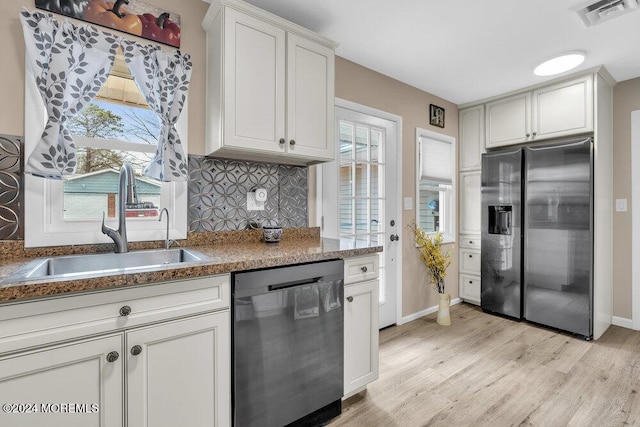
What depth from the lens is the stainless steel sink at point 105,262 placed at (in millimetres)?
1248

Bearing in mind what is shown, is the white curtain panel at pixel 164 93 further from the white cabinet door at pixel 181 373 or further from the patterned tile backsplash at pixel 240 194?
the white cabinet door at pixel 181 373

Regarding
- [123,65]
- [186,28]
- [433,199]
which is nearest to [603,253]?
[433,199]

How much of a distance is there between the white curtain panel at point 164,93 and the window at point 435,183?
2.32m

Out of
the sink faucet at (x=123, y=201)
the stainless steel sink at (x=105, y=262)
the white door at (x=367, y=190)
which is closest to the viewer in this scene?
the stainless steel sink at (x=105, y=262)

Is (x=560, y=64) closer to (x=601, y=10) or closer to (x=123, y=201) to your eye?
(x=601, y=10)

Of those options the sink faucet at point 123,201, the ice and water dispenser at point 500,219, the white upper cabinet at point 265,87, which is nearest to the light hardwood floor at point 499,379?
the ice and water dispenser at point 500,219

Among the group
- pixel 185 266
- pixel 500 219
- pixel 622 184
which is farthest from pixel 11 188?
pixel 622 184

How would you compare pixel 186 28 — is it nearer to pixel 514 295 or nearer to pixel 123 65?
pixel 123 65

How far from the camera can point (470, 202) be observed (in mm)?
3609

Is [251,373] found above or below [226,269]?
below

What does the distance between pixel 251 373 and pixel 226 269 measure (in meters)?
0.48

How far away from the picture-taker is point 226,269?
1.29 metres

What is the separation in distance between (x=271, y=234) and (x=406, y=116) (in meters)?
1.97

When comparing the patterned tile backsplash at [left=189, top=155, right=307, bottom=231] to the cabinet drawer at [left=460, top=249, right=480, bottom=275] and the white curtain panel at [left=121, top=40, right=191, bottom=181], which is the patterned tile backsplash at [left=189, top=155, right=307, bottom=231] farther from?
the cabinet drawer at [left=460, top=249, right=480, bottom=275]
